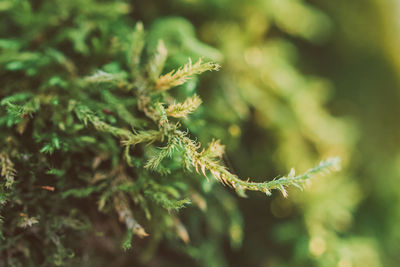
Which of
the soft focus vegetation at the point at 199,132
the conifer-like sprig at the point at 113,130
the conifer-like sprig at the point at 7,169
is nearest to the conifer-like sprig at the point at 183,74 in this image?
the soft focus vegetation at the point at 199,132

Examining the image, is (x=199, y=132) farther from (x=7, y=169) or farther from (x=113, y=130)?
(x=7, y=169)

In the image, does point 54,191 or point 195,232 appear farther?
point 195,232

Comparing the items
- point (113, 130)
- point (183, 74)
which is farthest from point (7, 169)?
point (183, 74)

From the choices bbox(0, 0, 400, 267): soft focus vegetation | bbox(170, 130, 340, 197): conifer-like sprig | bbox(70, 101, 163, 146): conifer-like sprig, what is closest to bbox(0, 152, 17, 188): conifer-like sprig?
bbox(0, 0, 400, 267): soft focus vegetation

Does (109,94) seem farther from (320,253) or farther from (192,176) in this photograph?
(320,253)

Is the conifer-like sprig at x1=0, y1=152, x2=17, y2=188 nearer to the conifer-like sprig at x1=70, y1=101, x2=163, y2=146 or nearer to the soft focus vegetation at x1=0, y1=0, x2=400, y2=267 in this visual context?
the soft focus vegetation at x1=0, y1=0, x2=400, y2=267

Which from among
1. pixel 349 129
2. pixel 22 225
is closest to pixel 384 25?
pixel 349 129

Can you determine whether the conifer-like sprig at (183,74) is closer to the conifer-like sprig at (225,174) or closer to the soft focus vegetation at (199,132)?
the soft focus vegetation at (199,132)
